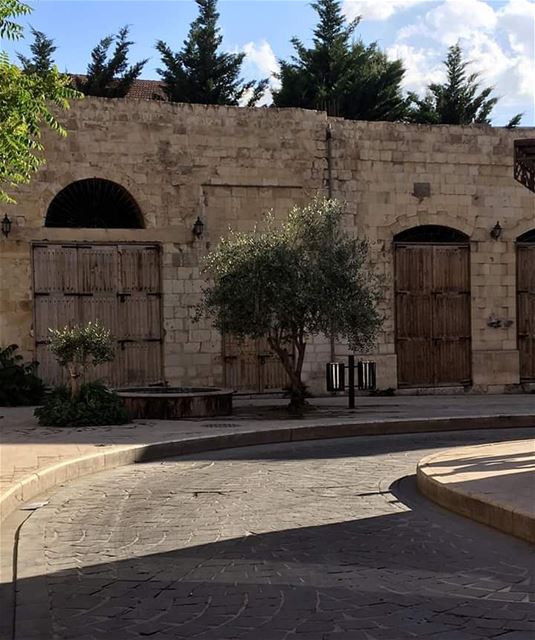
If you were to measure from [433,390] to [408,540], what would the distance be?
14.0 m

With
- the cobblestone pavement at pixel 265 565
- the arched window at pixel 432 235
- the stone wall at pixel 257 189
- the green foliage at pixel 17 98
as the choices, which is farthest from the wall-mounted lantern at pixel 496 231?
the green foliage at pixel 17 98

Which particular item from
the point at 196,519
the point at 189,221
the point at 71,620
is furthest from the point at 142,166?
the point at 71,620

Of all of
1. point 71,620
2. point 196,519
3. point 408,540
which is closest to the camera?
point 71,620

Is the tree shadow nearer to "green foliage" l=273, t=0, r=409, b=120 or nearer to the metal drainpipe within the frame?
the metal drainpipe

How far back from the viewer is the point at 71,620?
4559 mm

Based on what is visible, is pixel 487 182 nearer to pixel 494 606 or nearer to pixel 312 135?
pixel 312 135

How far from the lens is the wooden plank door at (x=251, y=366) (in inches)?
724

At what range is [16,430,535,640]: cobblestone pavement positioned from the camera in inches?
175

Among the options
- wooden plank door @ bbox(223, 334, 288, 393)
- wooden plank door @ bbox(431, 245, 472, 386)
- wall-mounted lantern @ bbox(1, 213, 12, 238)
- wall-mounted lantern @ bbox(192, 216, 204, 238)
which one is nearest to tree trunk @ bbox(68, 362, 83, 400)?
wall-mounted lantern @ bbox(1, 213, 12, 238)

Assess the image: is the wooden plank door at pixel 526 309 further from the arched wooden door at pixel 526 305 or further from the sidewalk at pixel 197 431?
the sidewalk at pixel 197 431

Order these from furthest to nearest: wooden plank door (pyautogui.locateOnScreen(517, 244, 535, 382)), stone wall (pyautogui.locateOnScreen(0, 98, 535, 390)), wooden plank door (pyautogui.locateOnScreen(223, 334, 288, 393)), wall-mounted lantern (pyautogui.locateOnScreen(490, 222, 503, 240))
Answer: wooden plank door (pyautogui.locateOnScreen(517, 244, 535, 382)), wall-mounted lantern (pyautogui.locateOnScreen(490, 222, 503, 240)), wooden plank door (pyautogui.locateOnScreen(223, 334, 288, 393)), stone wall (pyautogui.locateOnScreen(0, 98, 535, 390))

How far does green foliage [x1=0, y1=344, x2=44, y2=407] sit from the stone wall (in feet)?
1.40

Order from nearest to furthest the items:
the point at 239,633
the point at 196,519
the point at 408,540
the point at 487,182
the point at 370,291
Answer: the point at 239,633 < the point at 408,540 < the point at 196,519 < the point at 370,291 < the point at 487,182

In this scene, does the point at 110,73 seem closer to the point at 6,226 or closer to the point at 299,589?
the point at 6,226
